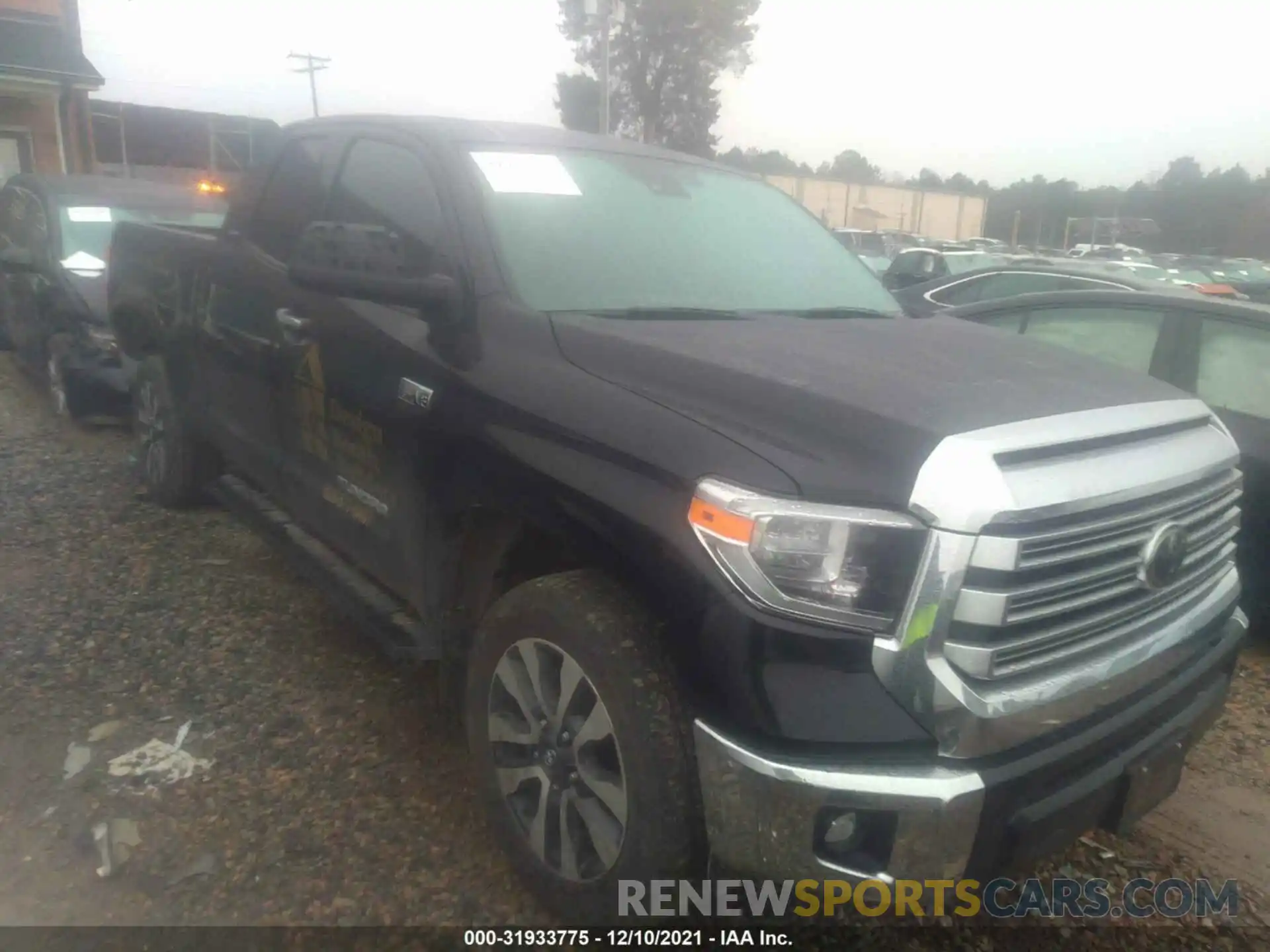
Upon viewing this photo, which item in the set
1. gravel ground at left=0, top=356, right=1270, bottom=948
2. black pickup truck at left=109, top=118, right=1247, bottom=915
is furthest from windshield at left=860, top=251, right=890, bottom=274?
black pickup truck at left=109, top=118, right=1247, bottom=915

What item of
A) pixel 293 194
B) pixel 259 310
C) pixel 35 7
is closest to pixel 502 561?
pixel 259 310

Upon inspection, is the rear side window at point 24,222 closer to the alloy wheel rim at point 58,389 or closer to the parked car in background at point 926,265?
the alloy wheel rim at point 58,389

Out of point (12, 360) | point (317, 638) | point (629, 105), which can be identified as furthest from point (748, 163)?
point (317, 638)

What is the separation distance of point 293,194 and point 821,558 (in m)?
2.78

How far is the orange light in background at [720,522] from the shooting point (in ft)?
6.30

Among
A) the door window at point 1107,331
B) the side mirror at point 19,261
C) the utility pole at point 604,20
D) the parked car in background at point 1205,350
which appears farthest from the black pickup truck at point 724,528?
the utility pole at point 604,20

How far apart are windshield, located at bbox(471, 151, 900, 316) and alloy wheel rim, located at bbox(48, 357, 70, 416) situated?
16.0 ft

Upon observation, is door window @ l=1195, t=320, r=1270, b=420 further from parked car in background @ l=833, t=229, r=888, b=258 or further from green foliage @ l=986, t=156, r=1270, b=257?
green foliage @ l=986, t=156, r=1270, b=257

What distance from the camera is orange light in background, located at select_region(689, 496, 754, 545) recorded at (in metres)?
1.92

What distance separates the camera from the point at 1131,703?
2254 mm

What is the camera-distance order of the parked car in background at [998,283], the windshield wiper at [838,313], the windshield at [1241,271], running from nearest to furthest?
the windshield wiper at [838,313] → the parked car in background at [998,283] → the windshield at [1241,271]

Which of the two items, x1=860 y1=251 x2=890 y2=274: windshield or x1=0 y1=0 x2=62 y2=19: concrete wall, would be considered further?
x1=860 y1=251 x2=890 y2=274: windshield

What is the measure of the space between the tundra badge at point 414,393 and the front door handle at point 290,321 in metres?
0.69

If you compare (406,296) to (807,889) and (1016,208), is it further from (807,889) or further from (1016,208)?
(1016,208)
